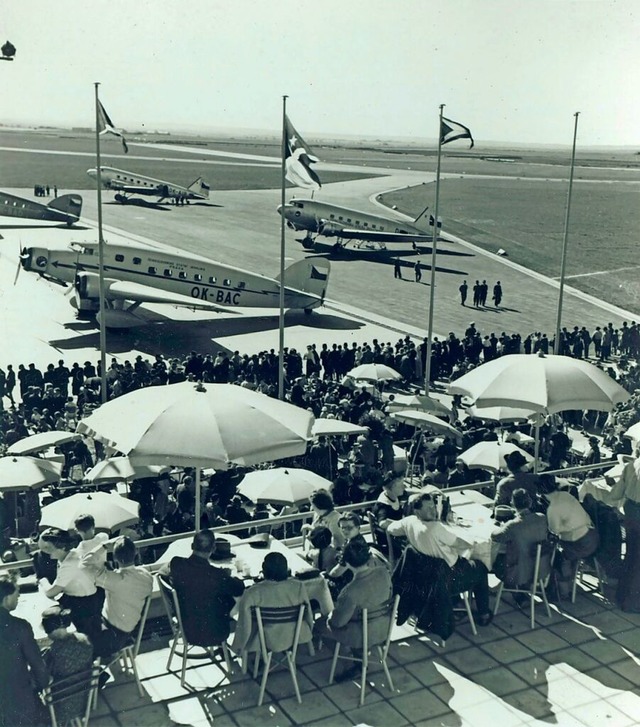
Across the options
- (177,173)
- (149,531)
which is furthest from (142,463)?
(177,173)

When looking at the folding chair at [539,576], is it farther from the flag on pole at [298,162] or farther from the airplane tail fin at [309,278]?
the airplane tail fin at [309,278]

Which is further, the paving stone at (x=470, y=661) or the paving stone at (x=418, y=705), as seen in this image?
the paving stone at (x=470, y=661)

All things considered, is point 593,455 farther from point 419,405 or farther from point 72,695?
point 72,695

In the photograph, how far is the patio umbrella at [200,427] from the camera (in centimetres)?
760

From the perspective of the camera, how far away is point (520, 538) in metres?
8.23

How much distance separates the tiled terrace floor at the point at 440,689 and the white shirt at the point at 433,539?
3.22ft

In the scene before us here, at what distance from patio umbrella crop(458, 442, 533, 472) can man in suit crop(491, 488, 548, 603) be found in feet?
9.84

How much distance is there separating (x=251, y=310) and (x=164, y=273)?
4676 mm

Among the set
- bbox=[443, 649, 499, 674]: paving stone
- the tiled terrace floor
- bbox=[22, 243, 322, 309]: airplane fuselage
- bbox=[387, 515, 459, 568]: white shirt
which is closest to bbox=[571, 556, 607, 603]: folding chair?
the tiled terrace floor

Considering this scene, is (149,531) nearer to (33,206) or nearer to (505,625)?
(505,625)

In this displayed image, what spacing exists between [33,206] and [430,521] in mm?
53925

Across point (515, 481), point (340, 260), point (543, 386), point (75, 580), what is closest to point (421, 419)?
point (543, 386)

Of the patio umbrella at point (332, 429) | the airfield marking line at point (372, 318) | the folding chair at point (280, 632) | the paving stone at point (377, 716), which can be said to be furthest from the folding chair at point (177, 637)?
the airfield marking line at point (372, 318)

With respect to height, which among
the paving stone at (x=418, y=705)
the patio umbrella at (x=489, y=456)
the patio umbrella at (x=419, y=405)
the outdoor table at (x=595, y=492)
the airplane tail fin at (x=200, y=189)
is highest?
the airplane tail fin at (x=200, y=189)
